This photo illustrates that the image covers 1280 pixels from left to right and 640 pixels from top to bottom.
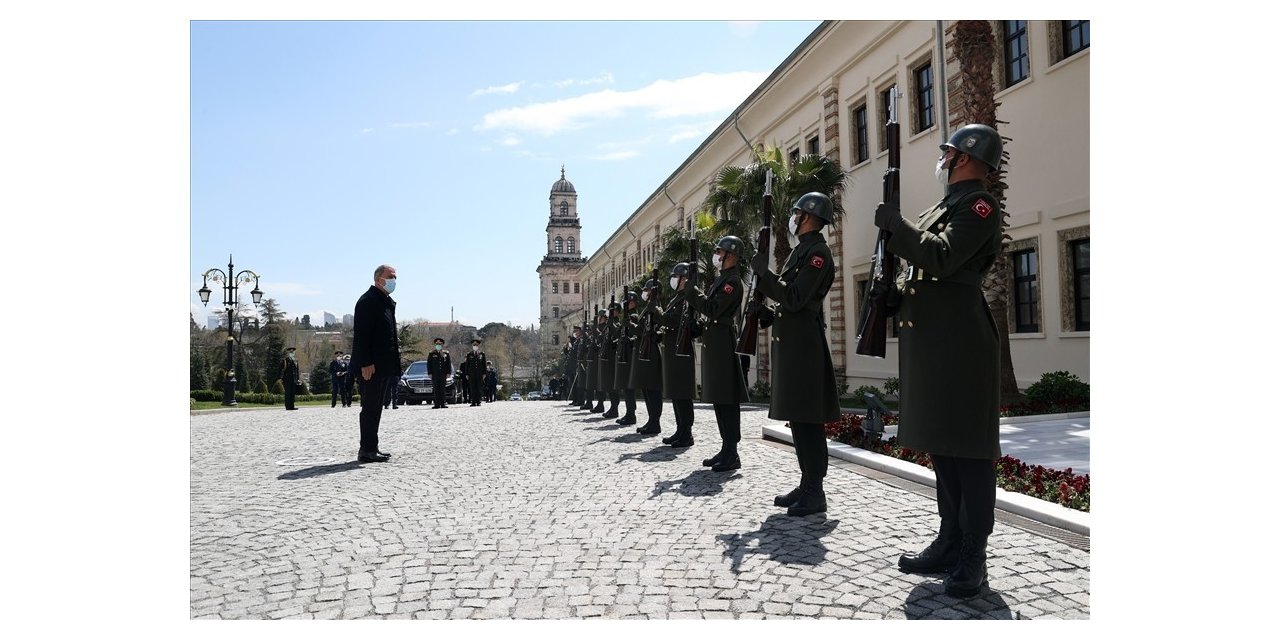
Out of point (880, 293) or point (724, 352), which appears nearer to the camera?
point (880, 293)

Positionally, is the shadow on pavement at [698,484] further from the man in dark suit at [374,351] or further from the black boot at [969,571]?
the man in dark suit at [374,351]

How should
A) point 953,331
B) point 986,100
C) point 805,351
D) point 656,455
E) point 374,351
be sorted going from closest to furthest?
1. point 953,331
2. point 805,351
3. point 374,351
4. point 656,455
5. point 986,100

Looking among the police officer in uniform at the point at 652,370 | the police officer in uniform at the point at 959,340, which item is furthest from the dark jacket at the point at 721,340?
the police officer in uniform at the point at 959,340

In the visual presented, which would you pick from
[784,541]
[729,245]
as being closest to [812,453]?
[784,541]

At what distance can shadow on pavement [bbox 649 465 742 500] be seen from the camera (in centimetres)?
644

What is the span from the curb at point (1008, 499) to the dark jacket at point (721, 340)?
131 centimetres

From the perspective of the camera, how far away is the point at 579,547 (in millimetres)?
4613

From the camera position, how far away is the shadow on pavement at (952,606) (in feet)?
11.3

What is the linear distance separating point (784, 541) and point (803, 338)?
1.42 metres

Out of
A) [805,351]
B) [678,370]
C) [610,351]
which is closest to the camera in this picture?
[805,351]

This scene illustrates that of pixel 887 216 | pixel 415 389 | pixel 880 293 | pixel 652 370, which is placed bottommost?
pixel 415 389

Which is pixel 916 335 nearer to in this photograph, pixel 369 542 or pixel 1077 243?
pixel 369 542

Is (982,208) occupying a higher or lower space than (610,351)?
higher

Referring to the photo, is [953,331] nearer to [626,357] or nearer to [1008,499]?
[1008,499]
